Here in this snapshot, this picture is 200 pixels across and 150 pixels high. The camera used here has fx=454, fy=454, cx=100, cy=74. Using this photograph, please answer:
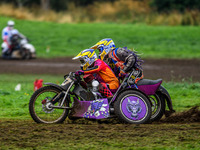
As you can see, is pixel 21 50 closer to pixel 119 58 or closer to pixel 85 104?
pixel 119 58

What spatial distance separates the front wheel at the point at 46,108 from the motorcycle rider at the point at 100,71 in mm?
664

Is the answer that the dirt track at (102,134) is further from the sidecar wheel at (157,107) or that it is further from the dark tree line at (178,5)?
the dark tree line at (178,5)

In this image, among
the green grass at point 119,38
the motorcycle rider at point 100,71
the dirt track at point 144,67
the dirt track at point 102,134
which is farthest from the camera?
the green grass at point 119,38

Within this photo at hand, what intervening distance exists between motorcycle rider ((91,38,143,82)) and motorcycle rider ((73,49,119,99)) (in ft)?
0.74

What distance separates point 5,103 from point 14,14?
3293 centimetres

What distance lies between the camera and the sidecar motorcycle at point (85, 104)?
29.3 ft

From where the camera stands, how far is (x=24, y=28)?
37.3 metres

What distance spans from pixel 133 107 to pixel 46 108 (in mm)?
1732

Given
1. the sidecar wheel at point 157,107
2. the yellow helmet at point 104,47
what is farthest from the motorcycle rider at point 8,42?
the sidecar wheel at point 157,107

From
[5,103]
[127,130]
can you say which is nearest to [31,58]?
[5,103]

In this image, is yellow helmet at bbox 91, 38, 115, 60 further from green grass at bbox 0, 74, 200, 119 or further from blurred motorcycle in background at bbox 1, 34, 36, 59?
blurred motorcycle in background at bbox 1, 34, 36, 59

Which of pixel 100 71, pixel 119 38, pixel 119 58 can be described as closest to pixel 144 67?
pixel 119 38

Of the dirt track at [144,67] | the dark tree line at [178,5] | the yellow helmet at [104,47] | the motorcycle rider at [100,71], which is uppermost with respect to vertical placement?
the dark tree line at [178,5]

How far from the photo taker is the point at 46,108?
9070 millimetres
